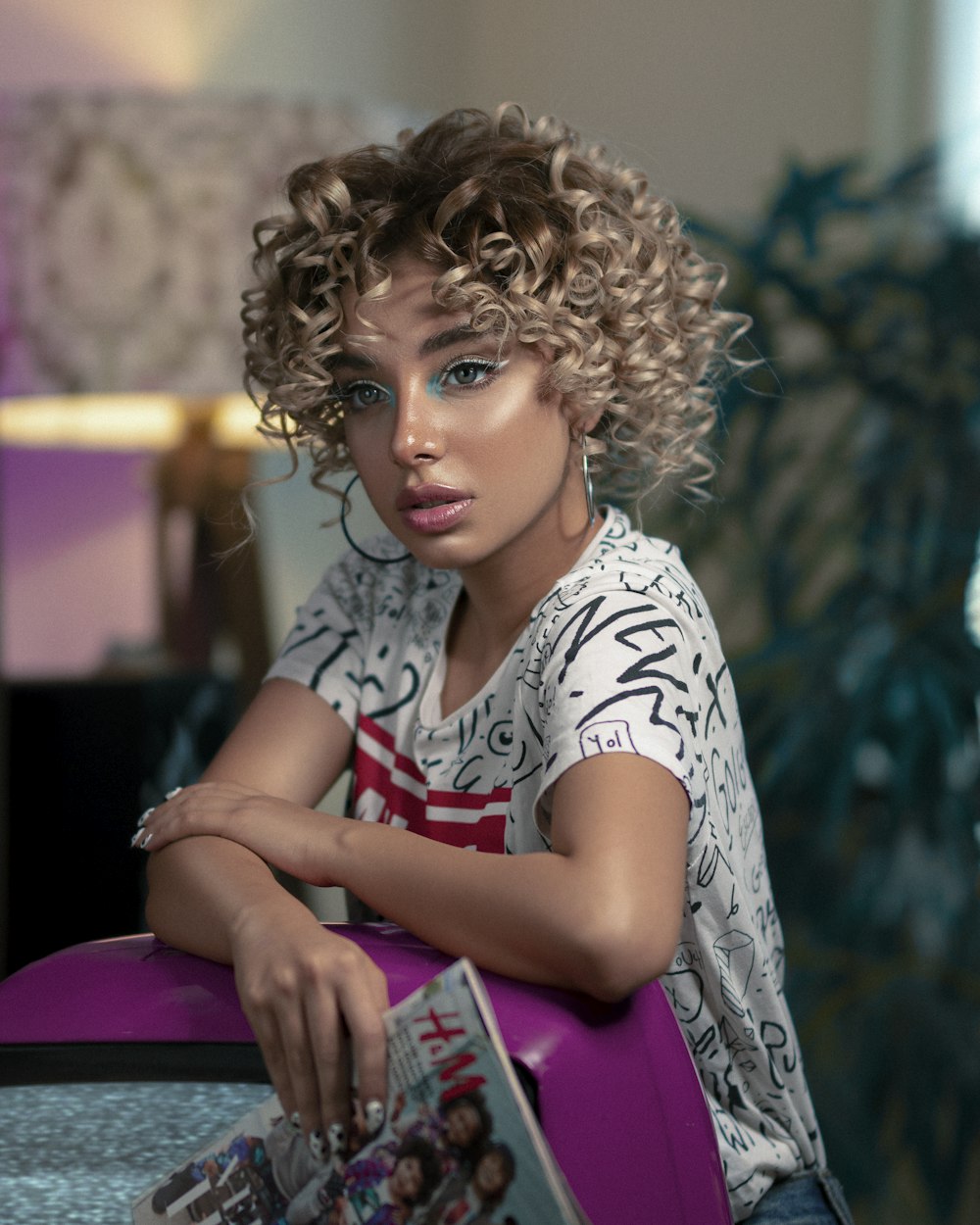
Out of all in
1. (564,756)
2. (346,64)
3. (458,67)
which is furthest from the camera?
(458,67)

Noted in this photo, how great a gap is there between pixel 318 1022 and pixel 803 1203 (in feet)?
1.42

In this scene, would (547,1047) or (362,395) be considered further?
(362,395)

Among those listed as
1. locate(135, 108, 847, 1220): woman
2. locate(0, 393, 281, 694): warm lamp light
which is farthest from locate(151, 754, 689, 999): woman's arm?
locate(0, 393, 281, 694): warm lamp light

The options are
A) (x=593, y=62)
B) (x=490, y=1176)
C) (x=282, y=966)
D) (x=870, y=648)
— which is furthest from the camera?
(x=593, y=62)

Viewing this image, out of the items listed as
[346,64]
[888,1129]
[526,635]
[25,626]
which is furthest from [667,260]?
[346,64]

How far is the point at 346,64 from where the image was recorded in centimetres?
244

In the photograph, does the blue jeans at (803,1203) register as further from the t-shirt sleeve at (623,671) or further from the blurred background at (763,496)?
the blurred background at (763,496)

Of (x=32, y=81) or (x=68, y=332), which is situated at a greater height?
(x=32, y=81)

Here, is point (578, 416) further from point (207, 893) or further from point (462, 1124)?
point (462, 1124)

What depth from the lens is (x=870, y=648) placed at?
176 cm

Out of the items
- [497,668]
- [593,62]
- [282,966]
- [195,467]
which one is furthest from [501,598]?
[593,62]

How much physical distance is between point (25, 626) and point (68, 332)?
675 mm

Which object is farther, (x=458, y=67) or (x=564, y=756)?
(x=458, y=67)

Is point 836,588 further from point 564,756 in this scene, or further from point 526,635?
point 564,756
